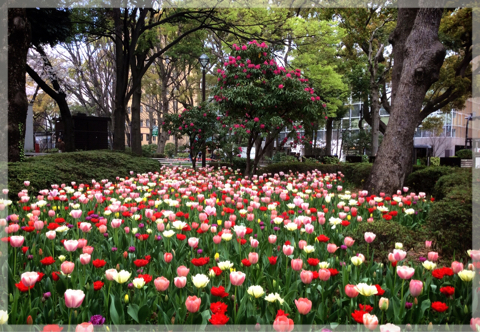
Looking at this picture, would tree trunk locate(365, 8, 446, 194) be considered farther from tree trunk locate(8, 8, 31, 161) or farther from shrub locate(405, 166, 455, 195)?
tree trunk locate(8, 8, 31, 161)

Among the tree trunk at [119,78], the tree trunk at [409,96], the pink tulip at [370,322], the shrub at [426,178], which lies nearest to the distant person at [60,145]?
the tree trunk at [119,78]

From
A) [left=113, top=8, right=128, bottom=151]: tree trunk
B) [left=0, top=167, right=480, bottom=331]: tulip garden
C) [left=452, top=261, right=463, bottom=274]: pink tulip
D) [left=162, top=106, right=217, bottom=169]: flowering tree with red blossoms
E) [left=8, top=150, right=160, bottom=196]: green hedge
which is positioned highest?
[left=113, top=8, right=128, bottom=151]: tree trunk

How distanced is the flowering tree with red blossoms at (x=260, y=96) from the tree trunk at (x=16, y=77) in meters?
5.17

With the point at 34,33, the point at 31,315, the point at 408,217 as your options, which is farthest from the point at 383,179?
the point at 34,33

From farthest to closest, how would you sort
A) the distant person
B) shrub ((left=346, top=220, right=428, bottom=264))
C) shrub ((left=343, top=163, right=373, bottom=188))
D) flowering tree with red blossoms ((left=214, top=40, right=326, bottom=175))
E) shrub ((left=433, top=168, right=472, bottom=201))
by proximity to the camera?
the distant person < flowering tree with red blossoms ((left=214, top=40, right=326, bottom=175)) < shrub ((left=343, top=163, right=373, bottom=188)) < shrub ((left=433, top=168, right=472, bottom=201)) < shrub ((left=346, top=220, right=428, bottom=264))

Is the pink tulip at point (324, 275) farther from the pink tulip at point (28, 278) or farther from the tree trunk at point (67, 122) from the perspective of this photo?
the tree trunk at point (67, 122)

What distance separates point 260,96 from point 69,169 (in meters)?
5.56

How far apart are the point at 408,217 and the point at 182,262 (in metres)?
3.12

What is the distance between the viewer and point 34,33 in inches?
504

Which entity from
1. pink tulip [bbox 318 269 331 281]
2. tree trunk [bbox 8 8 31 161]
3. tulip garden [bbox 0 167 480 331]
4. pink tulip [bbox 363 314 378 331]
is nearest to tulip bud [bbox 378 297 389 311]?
tulip garden [bbox 0 167 480 331]

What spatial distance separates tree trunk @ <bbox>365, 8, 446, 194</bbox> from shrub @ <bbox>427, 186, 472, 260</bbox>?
3966 millimetres

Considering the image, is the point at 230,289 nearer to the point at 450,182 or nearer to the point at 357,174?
the point at 450,182

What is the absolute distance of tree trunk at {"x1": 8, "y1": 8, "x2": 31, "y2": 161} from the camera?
26.0 feet

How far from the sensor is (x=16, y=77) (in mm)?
8055
